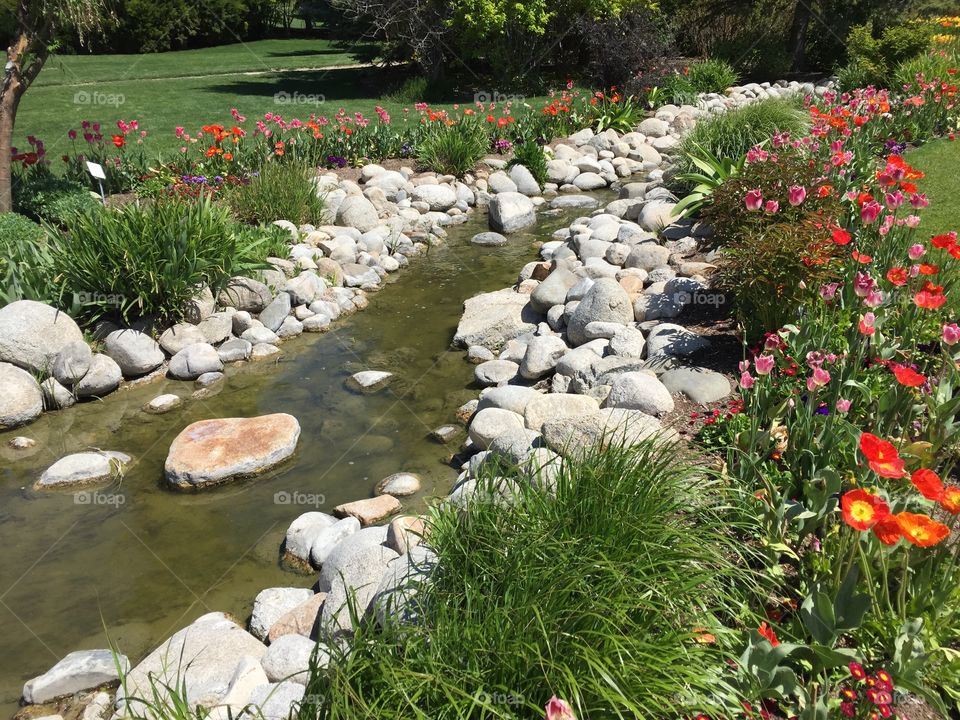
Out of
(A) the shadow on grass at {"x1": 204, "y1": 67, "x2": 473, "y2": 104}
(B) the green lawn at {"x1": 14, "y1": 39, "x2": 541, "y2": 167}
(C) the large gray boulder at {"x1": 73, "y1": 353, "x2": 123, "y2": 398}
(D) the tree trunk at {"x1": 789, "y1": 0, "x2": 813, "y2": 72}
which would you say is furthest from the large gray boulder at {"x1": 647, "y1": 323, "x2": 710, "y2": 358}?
(D) the tree trunk at {"x1": 789, "y1": 0, "x2": 813, "y2": 72}

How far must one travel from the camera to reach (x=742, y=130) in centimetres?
896

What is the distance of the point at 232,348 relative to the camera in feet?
22.3

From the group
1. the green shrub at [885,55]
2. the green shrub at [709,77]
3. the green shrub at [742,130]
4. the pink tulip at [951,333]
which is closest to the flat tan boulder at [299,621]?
the pink tulip at [951,333]

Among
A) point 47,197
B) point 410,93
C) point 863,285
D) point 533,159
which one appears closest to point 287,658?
point 863,285

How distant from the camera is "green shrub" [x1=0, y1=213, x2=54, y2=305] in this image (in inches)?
252

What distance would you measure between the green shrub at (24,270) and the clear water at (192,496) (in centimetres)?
122

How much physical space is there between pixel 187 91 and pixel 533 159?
1082 cm

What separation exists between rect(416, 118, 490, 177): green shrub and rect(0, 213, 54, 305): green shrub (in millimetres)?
5887

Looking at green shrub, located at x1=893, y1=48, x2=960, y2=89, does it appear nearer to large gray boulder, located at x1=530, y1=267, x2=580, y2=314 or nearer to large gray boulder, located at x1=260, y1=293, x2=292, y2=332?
large gray boulder, located at x1=530, y1=267, x2=580, y2=314

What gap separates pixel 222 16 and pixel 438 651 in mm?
32946

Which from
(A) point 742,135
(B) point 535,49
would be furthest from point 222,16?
(A) point 742,135

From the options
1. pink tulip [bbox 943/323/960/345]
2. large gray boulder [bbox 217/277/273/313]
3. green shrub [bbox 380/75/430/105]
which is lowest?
large gray boulder [bbox 217/277/273/313]

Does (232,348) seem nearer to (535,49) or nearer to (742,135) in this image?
(742,135)

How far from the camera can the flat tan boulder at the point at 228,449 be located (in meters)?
4.98
